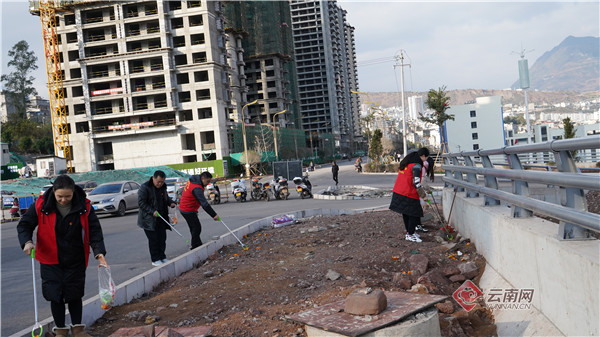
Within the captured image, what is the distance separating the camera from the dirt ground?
15.1 feet

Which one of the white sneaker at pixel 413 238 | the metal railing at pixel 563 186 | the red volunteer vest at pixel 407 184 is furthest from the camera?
the red volunteer vest at pixel 407 184

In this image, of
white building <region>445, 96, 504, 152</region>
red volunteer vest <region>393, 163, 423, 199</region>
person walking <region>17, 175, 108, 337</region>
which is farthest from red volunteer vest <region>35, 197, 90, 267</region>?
white building <region>445, 96, 504, 152</region>

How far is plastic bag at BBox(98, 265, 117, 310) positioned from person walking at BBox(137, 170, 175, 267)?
314cm

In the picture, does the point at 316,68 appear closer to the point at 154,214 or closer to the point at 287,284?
the point at 154,214

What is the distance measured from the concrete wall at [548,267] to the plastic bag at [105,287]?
3.85 meters

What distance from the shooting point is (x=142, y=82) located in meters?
68.8

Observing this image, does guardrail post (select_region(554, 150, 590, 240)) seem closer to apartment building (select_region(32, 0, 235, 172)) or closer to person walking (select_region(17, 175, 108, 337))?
person walking (select_region(17, 175, 108, 337))

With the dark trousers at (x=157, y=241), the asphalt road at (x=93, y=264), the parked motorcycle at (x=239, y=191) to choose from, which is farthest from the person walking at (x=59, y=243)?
the parked motorcycle at (x=239, y=191)

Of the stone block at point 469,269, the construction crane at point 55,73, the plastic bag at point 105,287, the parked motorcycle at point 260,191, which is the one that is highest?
the construction crane at point 55,73

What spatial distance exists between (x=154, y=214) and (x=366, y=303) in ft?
18.6

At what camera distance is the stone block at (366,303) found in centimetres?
382

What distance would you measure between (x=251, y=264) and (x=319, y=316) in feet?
12.0

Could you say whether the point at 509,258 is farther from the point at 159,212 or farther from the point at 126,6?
the point at 126,6

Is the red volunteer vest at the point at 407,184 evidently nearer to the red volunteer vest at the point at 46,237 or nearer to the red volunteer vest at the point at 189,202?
the red volunteer vest at the point at 189,202
